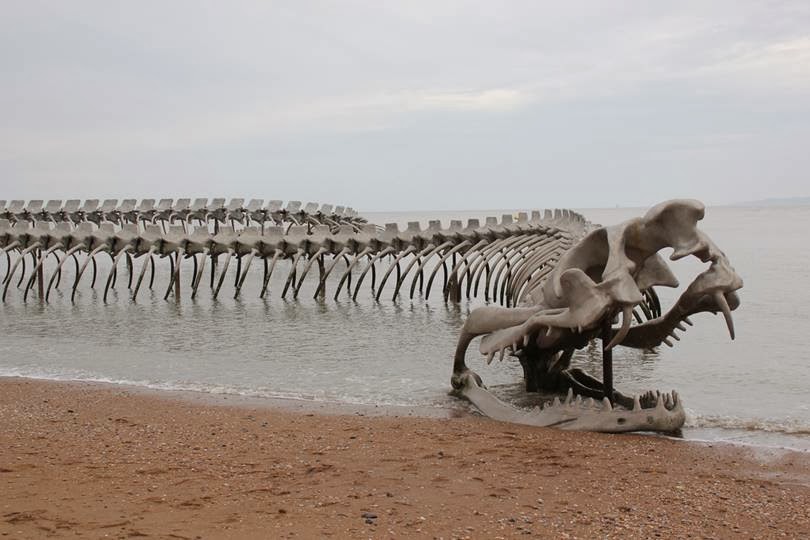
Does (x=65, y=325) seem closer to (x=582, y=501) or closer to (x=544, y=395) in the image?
(x=544, y=395)

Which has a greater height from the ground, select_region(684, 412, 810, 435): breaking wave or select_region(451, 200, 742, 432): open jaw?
select_region(451, 200, 742, 432): open jaw

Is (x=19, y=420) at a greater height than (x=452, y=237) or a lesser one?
lesser

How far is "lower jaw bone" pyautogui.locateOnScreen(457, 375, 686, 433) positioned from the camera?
6.94 metres

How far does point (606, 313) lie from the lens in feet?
21.6

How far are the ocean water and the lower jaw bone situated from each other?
26.9 inches

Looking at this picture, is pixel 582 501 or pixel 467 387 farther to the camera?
pixel 467 387

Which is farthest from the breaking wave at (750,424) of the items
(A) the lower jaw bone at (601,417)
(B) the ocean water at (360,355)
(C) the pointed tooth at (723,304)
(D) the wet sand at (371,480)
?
(C) the pointed tooth at (723,304)

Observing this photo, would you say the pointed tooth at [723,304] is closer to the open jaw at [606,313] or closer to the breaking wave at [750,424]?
the open jaw at [606,313]

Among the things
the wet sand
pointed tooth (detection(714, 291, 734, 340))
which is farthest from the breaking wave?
pointed tooth (detection(714, 291, 734, 340))

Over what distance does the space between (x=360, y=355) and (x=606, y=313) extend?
6.40 metres

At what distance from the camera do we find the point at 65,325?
1650 cm

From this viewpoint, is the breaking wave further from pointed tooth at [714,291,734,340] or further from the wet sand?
pointed tooth at [714,291,734,340]

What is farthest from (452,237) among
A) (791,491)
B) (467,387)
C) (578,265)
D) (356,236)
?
(791,491)

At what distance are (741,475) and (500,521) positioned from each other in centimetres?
220
